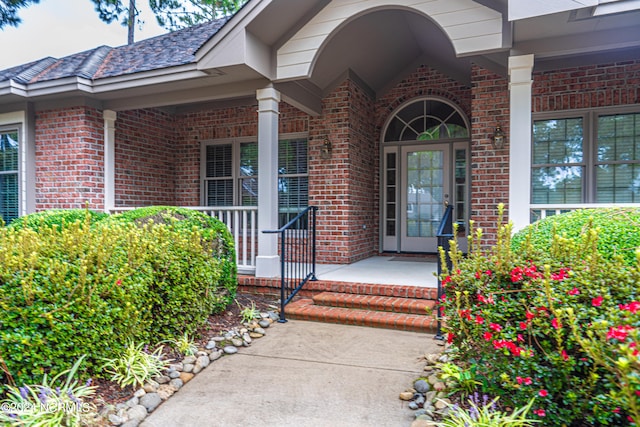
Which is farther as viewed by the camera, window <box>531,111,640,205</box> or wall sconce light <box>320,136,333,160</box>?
wall sconce light <box>320,136,333,160</box>

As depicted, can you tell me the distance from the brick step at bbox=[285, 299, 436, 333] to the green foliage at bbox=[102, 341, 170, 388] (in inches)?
Result: 68.3

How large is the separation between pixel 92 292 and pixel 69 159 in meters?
4.74

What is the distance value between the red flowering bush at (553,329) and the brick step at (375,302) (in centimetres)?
183

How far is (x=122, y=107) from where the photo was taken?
672cm

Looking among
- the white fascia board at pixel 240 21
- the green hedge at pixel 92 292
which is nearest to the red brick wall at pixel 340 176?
the white fascia board at pixel 240 21

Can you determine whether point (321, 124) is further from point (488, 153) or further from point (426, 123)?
point (488, 153)

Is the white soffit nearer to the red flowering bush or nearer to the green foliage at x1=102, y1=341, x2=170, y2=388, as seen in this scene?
the red flowering bush

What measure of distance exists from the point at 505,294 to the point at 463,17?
11.0ft

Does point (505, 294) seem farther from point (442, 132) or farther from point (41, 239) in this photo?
point (442, 132)

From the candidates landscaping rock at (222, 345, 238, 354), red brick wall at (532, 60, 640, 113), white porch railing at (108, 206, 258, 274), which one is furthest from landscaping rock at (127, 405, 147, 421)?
red brick wall at (532, 60, 640, 113)

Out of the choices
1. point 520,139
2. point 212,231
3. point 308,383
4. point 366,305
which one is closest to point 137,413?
point 308,383

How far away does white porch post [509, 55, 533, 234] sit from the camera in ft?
14.5

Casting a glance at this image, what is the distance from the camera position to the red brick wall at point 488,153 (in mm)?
5832

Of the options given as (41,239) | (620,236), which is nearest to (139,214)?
(41,239)
